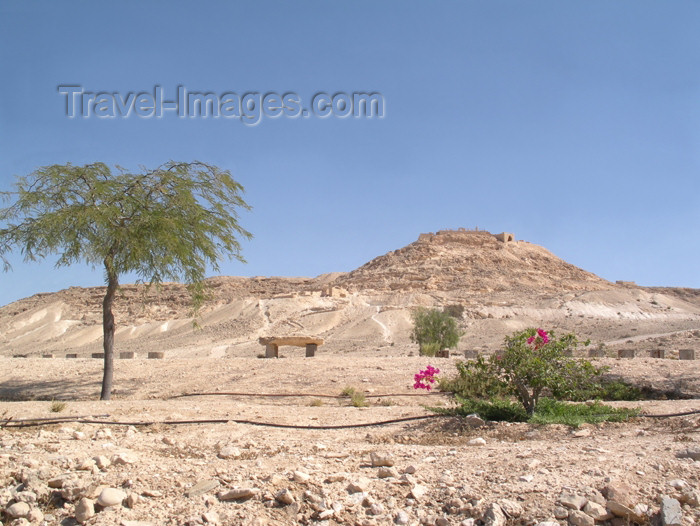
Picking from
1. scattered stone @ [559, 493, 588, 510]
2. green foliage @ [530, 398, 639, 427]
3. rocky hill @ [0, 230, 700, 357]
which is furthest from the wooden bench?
scattered stone @ [559, 493, 588, 510]

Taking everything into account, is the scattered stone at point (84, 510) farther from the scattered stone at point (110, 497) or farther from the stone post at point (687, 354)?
the stone post at point (687, 354)

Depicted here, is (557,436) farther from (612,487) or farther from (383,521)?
(383,521)

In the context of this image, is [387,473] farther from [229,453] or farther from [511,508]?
[229,453]

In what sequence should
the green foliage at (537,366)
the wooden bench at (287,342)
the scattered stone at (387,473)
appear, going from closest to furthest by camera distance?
the scattered stone at (387,473)
the green foliage at (537,366)
the wooden bench at (287,342)

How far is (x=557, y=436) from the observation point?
6727 mm

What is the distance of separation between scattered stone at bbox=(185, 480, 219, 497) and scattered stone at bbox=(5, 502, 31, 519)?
45.7 inches

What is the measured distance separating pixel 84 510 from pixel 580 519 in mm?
3558

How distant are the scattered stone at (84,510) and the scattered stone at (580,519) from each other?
345cm

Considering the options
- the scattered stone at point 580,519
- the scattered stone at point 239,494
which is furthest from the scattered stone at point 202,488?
the scattered stone at point 580,519

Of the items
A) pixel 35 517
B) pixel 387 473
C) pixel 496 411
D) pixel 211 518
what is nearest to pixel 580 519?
pixel 387 473

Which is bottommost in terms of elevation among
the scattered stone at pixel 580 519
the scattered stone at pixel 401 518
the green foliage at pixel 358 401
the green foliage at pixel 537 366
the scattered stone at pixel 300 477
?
the green foliage at pixel 358 401

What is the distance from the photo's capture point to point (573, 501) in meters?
4.14

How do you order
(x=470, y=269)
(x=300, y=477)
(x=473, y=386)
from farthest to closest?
(x=470, y=269) → (x=473, y=386) → (x=300, y=477)

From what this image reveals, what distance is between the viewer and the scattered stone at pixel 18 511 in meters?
4.32
